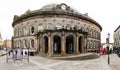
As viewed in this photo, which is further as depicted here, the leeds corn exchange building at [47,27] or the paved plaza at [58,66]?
the leeds corn exchange building at [47,27]

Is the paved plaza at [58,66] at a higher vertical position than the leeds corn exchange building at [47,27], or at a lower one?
lower

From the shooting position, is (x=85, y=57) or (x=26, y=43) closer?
(x=85, y=57)

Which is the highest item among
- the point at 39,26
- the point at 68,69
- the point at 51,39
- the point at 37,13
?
the point at 37,13

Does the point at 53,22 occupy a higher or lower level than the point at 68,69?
higher

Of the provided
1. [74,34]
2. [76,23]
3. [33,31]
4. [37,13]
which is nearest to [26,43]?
[33,31]

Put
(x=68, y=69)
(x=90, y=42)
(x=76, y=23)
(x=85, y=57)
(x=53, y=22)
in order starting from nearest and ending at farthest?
(x=68, y=69), (x=85, y=57), (x=53, y=22), (x=76, y=23), (x=90, y=42)

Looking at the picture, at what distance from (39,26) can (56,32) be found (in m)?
10.3

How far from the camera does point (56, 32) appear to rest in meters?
33.5

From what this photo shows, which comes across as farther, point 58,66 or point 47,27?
point 47,27

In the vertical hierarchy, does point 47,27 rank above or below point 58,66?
above

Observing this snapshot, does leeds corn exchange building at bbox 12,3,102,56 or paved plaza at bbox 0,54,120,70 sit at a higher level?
leeds corn exchange building at bbox 12,3,102,56

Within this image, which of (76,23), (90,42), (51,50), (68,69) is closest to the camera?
(68,69)

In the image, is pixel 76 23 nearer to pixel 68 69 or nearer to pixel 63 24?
pixel 63 24

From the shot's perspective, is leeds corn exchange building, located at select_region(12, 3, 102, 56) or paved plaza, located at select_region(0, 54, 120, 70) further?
leeds corn exchange building, located at select_region(12, 3, 102, 56)
